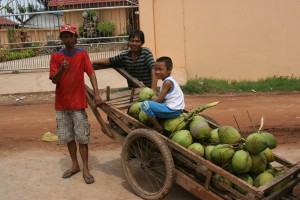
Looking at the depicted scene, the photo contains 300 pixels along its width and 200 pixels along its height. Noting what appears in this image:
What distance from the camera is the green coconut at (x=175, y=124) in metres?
3.63

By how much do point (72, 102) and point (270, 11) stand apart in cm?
757

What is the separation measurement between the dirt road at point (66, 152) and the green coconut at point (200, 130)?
29.3 inches

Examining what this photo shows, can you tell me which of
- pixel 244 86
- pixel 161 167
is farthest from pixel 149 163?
pixel 244 86

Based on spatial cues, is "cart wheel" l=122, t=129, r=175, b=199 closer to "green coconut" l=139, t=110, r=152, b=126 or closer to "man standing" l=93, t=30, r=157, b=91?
"green coconut" l=139, t=110, r=152, b=126

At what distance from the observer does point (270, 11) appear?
9.95 meters

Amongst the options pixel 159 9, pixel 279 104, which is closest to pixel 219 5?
pixel 159 9

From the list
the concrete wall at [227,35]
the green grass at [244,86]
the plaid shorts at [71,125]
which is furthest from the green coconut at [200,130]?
the concrete wall at [227,35]

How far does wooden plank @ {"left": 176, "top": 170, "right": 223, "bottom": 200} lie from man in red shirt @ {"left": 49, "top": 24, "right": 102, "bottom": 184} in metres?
1.34

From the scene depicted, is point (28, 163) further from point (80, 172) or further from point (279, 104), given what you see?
point (279, 104)

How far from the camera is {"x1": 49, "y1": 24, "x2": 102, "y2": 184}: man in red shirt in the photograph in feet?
13.6

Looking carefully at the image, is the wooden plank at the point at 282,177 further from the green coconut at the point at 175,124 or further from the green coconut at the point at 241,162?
the green coconut at the point at 175,124

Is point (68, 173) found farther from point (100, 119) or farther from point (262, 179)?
point (262, 179)

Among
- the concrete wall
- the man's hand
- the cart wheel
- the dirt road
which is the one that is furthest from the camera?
Result: the concrete wall

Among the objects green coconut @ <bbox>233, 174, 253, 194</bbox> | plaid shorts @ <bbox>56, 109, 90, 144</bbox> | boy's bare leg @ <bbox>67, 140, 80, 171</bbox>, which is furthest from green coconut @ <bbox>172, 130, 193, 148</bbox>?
boy's bare leg @ <bbox>67, 140, 80, 171</bbox>
